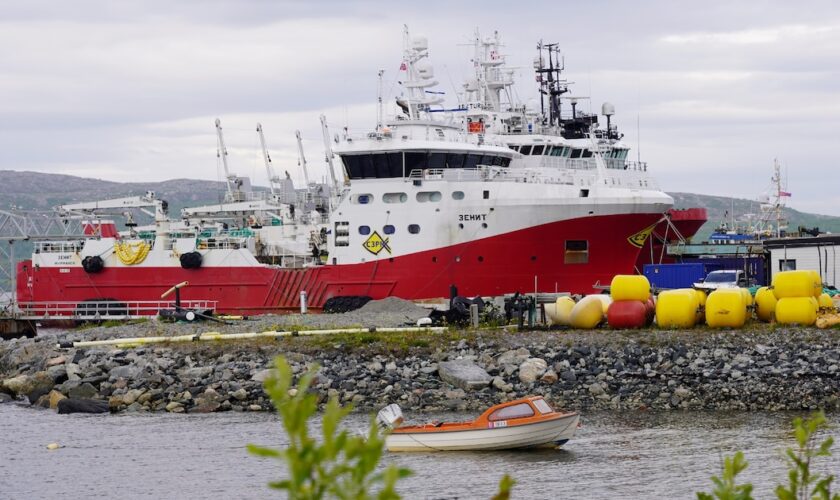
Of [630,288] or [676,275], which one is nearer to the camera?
[630,288]

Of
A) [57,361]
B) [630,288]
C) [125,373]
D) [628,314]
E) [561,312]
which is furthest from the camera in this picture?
[57,361]

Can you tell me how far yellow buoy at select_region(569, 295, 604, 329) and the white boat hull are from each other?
10225 millimetres

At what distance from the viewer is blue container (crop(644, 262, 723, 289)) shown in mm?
45812

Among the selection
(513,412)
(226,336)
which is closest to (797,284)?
(513,412)

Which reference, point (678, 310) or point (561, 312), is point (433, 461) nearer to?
point (678, 310)

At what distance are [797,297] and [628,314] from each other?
4.34m

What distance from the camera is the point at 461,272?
149 feet

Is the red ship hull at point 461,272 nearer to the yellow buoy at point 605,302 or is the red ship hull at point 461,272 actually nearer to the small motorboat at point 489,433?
the yellow buoy at point 605,302

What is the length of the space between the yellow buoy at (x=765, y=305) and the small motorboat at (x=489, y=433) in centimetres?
1110

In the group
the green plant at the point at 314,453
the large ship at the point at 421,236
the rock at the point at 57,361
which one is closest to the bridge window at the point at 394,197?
the large ship at the point at 421,236

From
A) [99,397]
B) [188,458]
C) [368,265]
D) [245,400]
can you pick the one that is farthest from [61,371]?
[368,265]

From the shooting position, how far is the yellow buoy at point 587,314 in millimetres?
33281

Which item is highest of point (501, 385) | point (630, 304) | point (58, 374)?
point (630, 304)

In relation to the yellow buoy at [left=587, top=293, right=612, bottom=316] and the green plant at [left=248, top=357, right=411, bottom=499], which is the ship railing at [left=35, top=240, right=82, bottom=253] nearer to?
the yellow buoy at [left=587, top=293, right=612, bottom=316]
